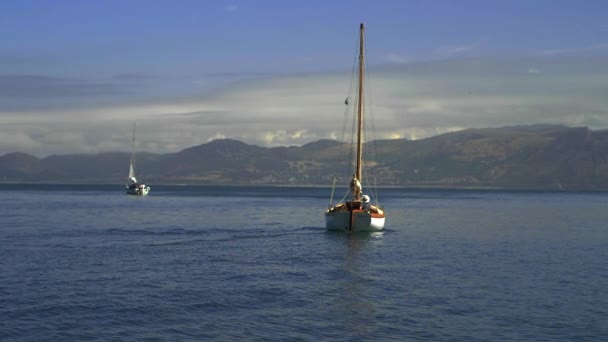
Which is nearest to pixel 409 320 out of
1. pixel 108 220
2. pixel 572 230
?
pixel 572 230

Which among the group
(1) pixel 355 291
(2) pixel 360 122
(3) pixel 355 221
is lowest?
(1) pixel 355 291

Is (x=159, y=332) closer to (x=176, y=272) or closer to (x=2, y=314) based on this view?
(x=2, y=314)

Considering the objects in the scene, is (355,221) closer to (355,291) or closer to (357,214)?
(357,214)

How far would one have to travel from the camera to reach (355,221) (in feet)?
255

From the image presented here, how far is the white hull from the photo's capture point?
3051 inches

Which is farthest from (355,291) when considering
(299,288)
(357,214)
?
(357,214)

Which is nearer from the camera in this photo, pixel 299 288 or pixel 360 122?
pixel 299 288

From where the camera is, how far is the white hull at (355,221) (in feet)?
254

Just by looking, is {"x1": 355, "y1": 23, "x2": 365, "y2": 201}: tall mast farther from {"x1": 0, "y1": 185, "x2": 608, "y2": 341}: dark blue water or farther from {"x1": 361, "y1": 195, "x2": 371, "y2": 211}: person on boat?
{"x1": 0, "y1": 185, "x2": 608, "y2": 341}: dark blue water

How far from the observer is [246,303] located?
38.6 metres

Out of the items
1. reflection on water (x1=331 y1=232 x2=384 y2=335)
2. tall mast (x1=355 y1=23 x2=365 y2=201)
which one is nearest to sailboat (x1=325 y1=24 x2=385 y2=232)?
tall mast (x1=355 y1=23 x2=365 y2=201)

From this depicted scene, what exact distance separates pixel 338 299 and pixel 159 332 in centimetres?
1166

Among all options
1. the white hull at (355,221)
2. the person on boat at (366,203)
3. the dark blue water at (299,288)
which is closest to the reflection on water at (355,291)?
the dark blue water at (299,288)

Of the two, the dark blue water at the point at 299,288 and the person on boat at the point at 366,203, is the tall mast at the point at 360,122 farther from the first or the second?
the dark blue water at the point at 299,288
